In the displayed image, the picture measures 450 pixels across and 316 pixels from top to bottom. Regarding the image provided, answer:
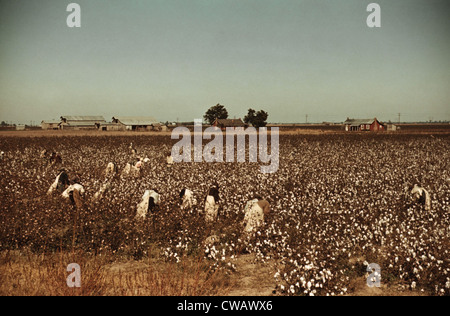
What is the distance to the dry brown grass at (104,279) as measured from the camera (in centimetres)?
471

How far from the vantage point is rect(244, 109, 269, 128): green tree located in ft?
289

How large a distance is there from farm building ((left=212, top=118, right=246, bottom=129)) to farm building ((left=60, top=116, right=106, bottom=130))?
1368 inches

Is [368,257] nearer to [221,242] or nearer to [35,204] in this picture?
[221,242]

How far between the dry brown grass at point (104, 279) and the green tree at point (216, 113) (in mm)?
91769

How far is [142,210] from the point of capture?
8.34 m

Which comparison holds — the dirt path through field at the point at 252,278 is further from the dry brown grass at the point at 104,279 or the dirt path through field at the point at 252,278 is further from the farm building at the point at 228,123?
the farm building at the point at 228,123

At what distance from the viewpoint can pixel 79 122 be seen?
9169 cm

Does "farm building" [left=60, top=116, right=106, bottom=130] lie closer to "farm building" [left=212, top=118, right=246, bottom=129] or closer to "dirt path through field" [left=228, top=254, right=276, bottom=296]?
"farm building" [left=212, top=118, right=246, bottom=129]

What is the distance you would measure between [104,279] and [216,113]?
93534 mm

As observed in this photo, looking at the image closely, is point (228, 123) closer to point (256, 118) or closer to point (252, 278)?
point (256, 118)

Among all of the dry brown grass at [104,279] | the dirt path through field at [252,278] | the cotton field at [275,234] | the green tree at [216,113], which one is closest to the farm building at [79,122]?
the green tree at [216,113]
